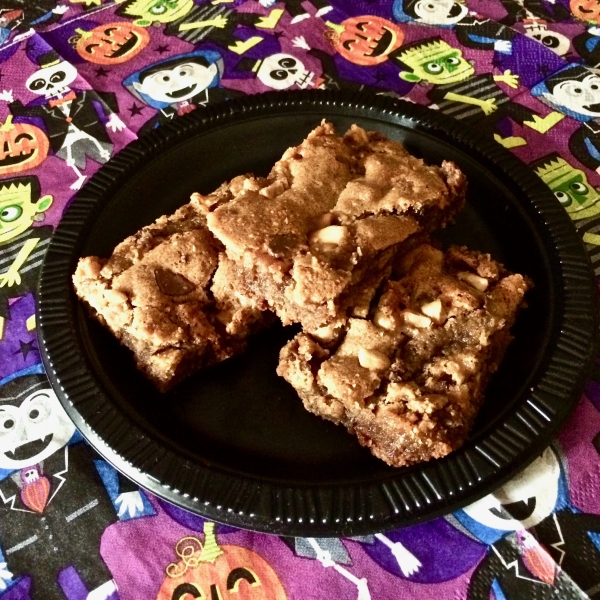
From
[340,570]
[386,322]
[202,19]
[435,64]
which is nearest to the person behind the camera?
[340,570]

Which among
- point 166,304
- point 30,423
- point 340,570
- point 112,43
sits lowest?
point 340,570

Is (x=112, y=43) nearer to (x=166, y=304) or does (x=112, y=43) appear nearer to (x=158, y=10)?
(x=158, y=10)

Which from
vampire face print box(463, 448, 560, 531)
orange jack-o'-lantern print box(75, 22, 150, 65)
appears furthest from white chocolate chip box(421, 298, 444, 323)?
orange jack-o'-lantern print box(75, 22, 150, 65)

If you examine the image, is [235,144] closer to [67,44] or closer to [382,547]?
[67,44]

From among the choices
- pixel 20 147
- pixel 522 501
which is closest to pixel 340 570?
pixel 522 501

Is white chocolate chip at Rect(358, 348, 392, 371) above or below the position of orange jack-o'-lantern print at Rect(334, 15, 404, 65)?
below

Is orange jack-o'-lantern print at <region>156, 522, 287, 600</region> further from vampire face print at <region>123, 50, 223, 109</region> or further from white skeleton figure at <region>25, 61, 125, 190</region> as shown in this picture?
vampire face print at <region>123, 50, 223, 109</region>

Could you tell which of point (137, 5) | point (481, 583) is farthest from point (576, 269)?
point (137, 5)
